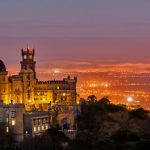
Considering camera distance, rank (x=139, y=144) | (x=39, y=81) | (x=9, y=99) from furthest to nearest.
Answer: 1. (x=39, y=81)
2. (x=9, y=99)
3. (x=139, y=144)

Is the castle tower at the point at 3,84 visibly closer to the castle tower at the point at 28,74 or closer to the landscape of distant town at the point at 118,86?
the castle tower at the point at 28,74

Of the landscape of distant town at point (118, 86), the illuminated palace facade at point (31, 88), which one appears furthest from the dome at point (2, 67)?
the landscape of distant town at point (118, 86)

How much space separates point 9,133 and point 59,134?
4255 mm

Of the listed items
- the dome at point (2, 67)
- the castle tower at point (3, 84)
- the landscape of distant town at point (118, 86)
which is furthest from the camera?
the landscape of distant town at point (118, 86)

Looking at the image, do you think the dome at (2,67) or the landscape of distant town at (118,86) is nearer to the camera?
the dome at (2,67)

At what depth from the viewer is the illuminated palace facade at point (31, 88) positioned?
77062mm

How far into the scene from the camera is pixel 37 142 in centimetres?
5897

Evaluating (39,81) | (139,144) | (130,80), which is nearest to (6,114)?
(139,144)

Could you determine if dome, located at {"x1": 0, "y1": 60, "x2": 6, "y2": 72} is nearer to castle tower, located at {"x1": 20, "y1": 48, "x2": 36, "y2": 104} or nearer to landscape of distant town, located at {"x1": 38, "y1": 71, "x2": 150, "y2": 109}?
castle tower, located at {"x1": 20, "y1": 48, "x2": 36, "y2": 104}

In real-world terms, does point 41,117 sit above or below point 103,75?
below

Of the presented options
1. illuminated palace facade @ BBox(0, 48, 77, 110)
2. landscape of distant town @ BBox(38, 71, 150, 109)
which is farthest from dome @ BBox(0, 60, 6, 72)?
landscape of distant town @ BBox(38, 71, 150, 109)

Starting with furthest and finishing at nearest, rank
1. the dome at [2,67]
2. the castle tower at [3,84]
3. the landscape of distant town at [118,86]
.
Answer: the landscape of distant town at [118,86], the dome at [2,67], the castle tower at [3,84]

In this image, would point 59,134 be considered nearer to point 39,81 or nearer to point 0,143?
point 0,143

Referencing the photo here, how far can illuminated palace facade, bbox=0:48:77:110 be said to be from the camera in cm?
7706
